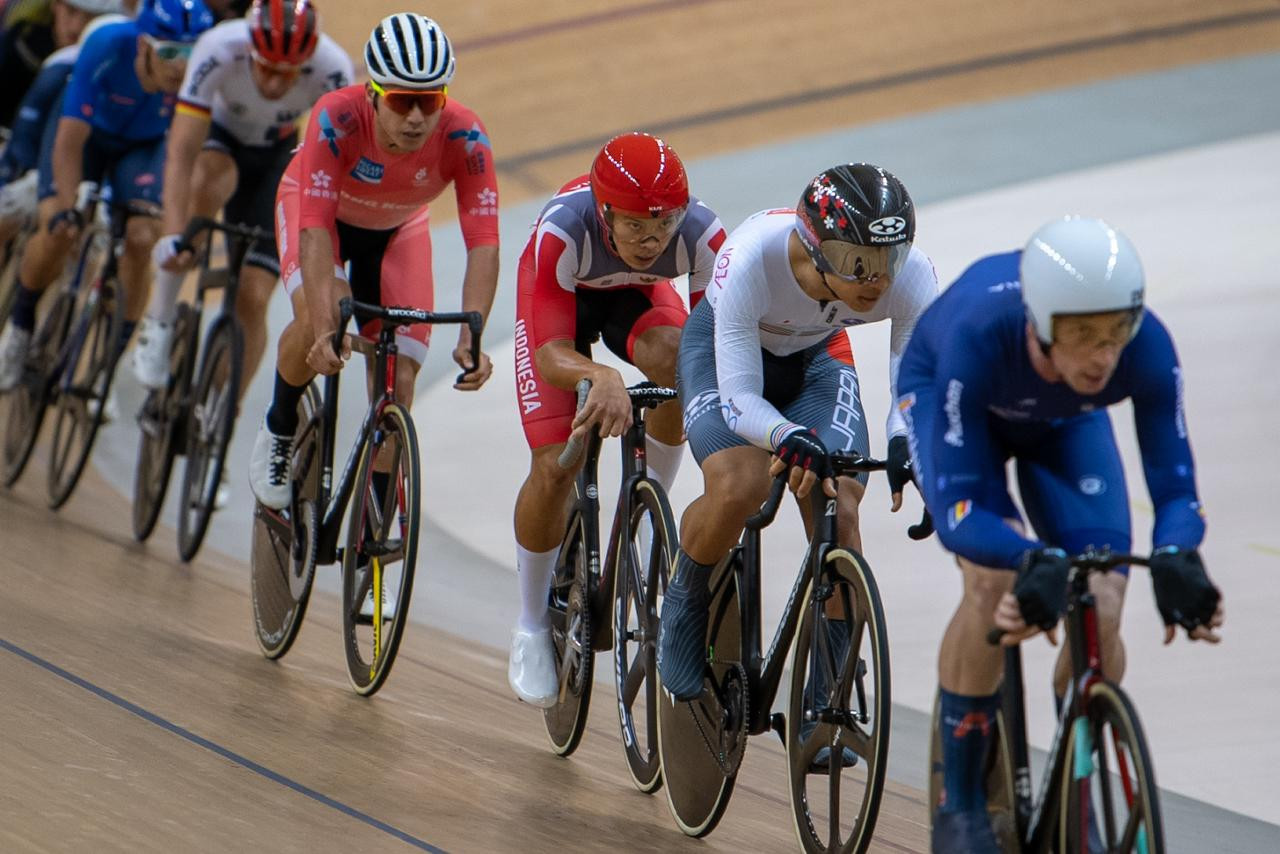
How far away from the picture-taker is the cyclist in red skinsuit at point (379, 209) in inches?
165

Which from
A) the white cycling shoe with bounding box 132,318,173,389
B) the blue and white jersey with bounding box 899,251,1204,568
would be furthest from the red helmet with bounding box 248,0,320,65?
the blue and white jersey with bounding box 899,251,1204,568

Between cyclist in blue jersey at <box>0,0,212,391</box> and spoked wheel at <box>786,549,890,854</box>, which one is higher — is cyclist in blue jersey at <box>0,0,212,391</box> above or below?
above

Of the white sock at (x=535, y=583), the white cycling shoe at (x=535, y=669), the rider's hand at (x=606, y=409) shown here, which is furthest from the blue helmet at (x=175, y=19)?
the rider's hand at (x=606, y=409)

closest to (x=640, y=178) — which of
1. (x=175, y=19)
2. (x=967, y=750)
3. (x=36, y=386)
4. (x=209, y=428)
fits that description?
(x=967, y=750)

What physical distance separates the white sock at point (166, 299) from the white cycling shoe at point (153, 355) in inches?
1.2

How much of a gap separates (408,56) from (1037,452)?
1.93 metres

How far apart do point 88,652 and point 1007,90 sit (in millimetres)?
7899

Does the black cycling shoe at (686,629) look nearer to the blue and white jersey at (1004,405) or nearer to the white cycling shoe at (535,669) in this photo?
the white cycling shoe at (535,669)

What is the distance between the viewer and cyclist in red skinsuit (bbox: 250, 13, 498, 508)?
4191mm

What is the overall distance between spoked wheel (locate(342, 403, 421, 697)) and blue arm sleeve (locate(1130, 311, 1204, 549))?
1.80 meters

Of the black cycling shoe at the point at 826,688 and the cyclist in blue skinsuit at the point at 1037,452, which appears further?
the black cycling shoe at the point at 826,688

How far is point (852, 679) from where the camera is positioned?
10.0ft

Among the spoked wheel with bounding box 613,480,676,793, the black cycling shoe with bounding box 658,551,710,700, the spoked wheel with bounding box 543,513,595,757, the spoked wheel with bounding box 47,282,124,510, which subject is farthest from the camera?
the spoked wheel with bounding box 47,282,124,510

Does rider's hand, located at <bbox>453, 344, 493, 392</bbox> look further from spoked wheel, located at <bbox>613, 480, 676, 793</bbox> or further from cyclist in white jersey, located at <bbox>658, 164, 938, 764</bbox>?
cyclist in white jersey, located at <bbox>658, 164, 938, 764</bbox>
